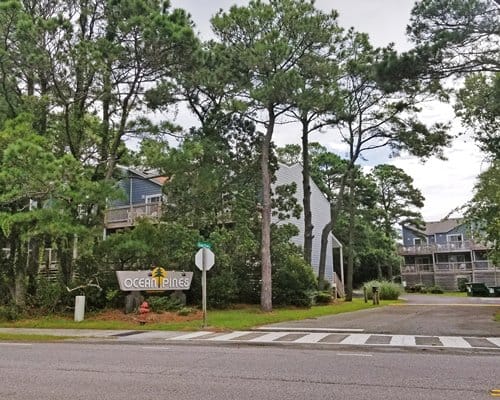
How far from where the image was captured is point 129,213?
30.4 meters

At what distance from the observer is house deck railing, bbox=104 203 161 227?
29.5 metres

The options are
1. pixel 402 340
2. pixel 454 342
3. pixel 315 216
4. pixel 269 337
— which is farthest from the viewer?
pixel 315 216

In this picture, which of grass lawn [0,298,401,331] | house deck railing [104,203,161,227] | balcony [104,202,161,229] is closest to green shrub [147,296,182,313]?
grass lawn [0,298,401,331]

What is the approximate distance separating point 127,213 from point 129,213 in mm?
888

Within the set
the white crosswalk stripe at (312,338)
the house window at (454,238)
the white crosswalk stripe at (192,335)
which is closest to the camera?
the white crosswalk stripe at (312,338)

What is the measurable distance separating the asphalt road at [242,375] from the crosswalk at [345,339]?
1.41 metres

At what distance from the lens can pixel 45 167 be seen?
656 inches

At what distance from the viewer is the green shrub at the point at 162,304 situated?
1988 centimetres

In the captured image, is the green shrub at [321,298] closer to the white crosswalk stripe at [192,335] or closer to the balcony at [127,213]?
the balcony at [127,213]

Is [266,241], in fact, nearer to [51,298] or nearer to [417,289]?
[51,298]

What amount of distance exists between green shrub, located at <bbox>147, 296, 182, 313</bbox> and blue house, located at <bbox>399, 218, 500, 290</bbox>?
38.3 metres

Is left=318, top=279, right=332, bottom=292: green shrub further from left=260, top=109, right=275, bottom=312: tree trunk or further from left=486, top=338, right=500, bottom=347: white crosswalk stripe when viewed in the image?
left=486, top=338, right=500, bottom=347: white crosswalk stripe

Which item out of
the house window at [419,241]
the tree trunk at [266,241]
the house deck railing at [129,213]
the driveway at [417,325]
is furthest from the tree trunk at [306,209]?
the house window at [419,241]

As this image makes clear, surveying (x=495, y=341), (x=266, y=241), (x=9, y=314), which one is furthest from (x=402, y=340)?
(x=9, y=314)
